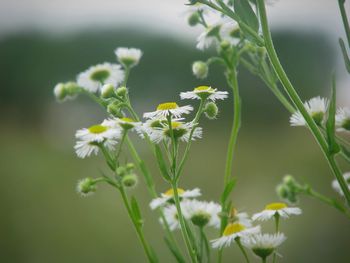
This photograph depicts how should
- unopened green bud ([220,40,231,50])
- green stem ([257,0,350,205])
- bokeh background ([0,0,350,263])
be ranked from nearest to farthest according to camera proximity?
green stem ([257,0,350,205]) < unopened green bud ([220,40,231,50]) < bokeh background ([0,0,350,263])

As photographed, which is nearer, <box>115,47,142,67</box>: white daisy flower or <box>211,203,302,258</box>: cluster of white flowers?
<box>211,203,302,258</box>: cluster of white flowers

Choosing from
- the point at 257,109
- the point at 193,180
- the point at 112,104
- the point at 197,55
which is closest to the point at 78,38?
the point at 197,55

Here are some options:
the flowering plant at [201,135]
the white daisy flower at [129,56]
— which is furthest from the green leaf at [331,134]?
the white daisy flower at [129,56]

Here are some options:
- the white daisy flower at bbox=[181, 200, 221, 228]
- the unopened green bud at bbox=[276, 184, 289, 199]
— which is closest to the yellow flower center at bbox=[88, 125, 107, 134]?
the white daisy flower at bbox=[181, 200, 221, 228]

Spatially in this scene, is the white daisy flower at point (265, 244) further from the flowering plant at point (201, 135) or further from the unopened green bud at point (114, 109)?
the unopened green bud at point (114, 109)

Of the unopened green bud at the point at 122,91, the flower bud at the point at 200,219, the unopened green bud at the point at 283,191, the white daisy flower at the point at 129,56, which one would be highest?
the white daisy flower at the point at 129,56

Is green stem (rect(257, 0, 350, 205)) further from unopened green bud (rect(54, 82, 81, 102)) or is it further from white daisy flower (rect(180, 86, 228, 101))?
unopened green bud (rect(54, 82, 81, 102))

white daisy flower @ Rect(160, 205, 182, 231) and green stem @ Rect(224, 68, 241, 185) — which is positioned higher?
green stem @ Rect(224, 68, 241, 185)
